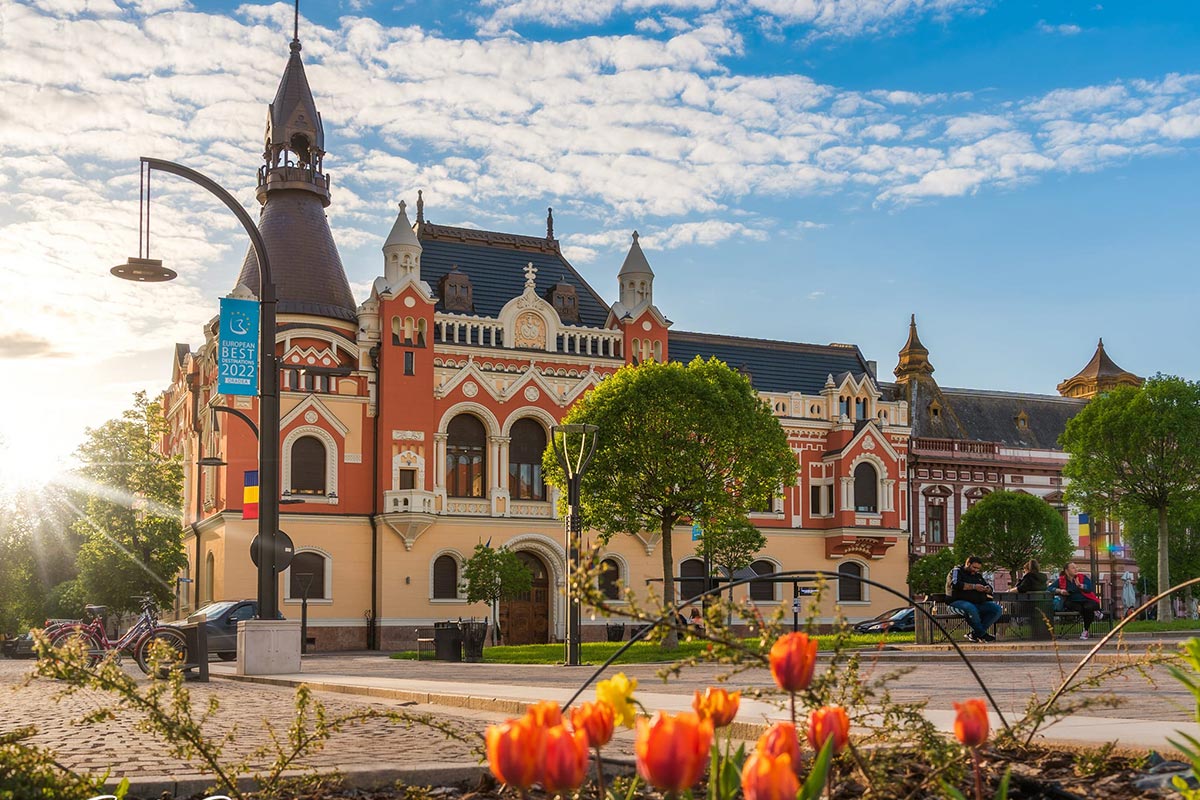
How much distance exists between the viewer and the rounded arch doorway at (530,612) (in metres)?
45.6

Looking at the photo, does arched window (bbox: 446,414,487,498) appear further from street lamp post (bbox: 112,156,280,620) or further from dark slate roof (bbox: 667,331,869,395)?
street lamp post (bbox: 112,156,280,620)

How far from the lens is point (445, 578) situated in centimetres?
4450

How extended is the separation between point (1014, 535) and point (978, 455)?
36.8 ft

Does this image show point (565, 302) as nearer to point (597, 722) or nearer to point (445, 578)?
point (445, 578)

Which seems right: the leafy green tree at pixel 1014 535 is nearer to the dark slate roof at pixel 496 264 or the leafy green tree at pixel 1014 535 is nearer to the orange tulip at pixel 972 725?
the dark slate roof at pixel 496 264

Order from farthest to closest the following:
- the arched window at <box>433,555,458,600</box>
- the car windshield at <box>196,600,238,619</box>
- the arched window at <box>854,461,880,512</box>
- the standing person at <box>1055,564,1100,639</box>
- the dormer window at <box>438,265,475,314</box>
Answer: the arched window at <box>854,461,880,512</box> < the dormer window at <box>438,265,475,314</box> < the arched window at <box>433,555,458,600</box> < the car windshield at <box>196,600,238,619</box> < the standing person at <box>1055,564,1100,639</box>

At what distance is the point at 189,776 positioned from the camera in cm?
620

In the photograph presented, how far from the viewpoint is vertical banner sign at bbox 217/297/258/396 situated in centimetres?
2016

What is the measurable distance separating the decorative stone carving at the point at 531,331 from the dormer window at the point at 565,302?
164 cm

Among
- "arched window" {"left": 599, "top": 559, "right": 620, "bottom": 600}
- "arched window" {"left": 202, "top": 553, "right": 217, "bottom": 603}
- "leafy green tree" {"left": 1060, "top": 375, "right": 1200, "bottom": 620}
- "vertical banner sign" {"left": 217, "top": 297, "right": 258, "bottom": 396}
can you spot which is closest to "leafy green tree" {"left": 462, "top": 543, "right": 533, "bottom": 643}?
"arched window" {"left": 599, "top": 559, "right": 620, "bottom": 600}

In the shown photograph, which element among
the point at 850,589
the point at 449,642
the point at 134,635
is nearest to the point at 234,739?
the point at 134,635

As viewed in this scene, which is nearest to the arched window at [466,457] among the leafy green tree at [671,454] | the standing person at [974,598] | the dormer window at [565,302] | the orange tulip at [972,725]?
the dormer window at [565,302]

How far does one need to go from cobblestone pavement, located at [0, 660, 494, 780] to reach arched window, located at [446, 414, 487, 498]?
30.7m

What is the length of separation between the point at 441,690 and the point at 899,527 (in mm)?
41274
